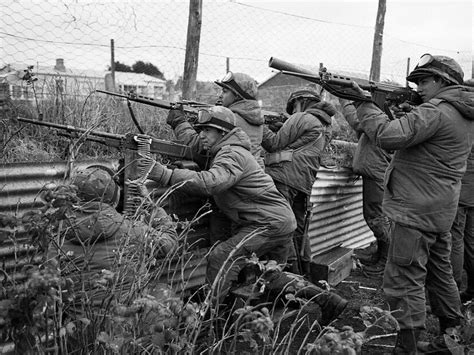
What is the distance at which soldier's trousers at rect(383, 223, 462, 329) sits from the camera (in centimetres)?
395

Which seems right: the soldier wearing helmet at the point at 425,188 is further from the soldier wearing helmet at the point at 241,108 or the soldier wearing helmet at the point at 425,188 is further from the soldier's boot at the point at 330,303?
the soldier wearing helmet at the point at 241,108

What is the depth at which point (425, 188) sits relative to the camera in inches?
158

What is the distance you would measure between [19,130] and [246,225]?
226 centimetres

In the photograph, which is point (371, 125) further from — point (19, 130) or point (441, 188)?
point (19, 130)

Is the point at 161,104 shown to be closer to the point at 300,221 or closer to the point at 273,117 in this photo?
the point at 273,117

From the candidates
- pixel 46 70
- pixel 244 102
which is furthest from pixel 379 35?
pixel 46 70

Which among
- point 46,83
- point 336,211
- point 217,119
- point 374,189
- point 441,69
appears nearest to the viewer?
point 441,69

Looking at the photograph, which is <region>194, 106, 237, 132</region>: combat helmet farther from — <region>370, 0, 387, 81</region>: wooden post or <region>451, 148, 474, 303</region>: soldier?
<region>370, 0, 387, 81</region>: wooden post

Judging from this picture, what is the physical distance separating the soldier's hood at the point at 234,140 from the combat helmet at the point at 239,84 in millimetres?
833

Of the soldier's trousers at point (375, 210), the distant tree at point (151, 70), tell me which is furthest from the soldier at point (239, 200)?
the distant tree at point (151, 70)

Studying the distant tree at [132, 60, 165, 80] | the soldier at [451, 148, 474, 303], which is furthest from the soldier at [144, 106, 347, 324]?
the distant tree at [132, 60, 165, 80]

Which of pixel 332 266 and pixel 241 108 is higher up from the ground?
pixel 241 108

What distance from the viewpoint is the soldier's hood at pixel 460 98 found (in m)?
3.95

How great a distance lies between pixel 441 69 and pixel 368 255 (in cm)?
389
